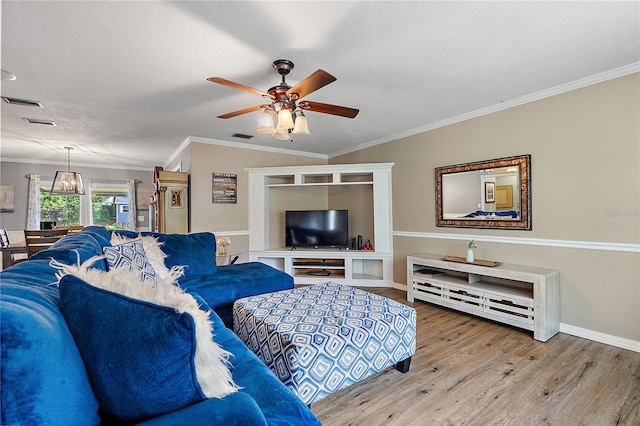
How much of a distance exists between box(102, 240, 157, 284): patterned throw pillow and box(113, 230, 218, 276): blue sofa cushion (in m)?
0.58

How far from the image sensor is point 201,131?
4188 millimetres

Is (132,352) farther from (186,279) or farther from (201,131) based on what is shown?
(201,131)

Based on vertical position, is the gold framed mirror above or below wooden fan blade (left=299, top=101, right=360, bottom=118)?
below

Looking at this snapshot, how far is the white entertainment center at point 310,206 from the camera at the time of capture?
458 cm

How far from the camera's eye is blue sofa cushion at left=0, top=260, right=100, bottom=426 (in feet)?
1.77

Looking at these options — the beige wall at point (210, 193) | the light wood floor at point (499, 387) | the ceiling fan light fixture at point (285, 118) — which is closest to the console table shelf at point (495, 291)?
the light wood floor at point (499, 387)

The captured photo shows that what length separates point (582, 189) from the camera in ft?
8.89

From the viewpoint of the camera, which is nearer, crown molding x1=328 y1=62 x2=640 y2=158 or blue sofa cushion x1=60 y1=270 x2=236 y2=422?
blue sofa cushion x1=60 y1=270 x2=236 y2=422

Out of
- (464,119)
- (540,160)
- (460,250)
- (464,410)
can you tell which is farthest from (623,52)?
(464,410)

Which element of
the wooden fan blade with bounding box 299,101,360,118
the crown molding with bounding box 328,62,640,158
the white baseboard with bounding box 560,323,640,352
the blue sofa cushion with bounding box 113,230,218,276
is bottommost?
the white baseboard with bounding box 560,323,640,352

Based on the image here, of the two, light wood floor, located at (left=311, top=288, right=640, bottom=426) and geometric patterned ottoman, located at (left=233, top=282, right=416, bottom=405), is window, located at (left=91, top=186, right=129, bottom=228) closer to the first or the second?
geometric patterned ottoman, located at (left=233, top=282, right=416, bottom=405)

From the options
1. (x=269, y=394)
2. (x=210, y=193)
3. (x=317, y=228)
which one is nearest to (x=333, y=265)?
(x=317, y=228)

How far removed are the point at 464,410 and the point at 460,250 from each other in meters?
2.26

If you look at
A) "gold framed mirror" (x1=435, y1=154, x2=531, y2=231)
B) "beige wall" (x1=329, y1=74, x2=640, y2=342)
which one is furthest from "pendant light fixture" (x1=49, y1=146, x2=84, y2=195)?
"beige wall" (x1=329, y1=74, x2=640, y2=342)
